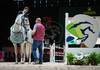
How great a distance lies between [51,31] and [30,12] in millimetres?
1493

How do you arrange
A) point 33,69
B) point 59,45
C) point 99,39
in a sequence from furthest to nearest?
1. point 59,45
2. point 99,39
3. point 33,69

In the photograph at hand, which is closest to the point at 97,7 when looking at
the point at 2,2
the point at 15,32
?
the point at 2,2

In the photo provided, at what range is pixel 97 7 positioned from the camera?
24.8 meters

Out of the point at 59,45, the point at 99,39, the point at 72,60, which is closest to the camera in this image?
the point at 72,60

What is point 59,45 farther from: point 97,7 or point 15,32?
point 15,32

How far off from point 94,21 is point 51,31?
236 inches

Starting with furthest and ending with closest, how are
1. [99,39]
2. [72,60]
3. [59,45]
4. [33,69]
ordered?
1. [59,45]
2. [99,39]
3. [72,60]
4. [33,69]

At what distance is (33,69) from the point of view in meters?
17.8

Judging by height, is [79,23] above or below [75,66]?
above

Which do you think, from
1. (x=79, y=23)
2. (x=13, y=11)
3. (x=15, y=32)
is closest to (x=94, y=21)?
(x=79, y=23)

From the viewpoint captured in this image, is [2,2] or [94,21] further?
[2,2]

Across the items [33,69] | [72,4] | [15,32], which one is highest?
[72,4]

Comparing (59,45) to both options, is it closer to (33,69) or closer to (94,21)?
(94,21)

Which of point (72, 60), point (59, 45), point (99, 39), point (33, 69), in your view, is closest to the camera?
point (33, 69)
